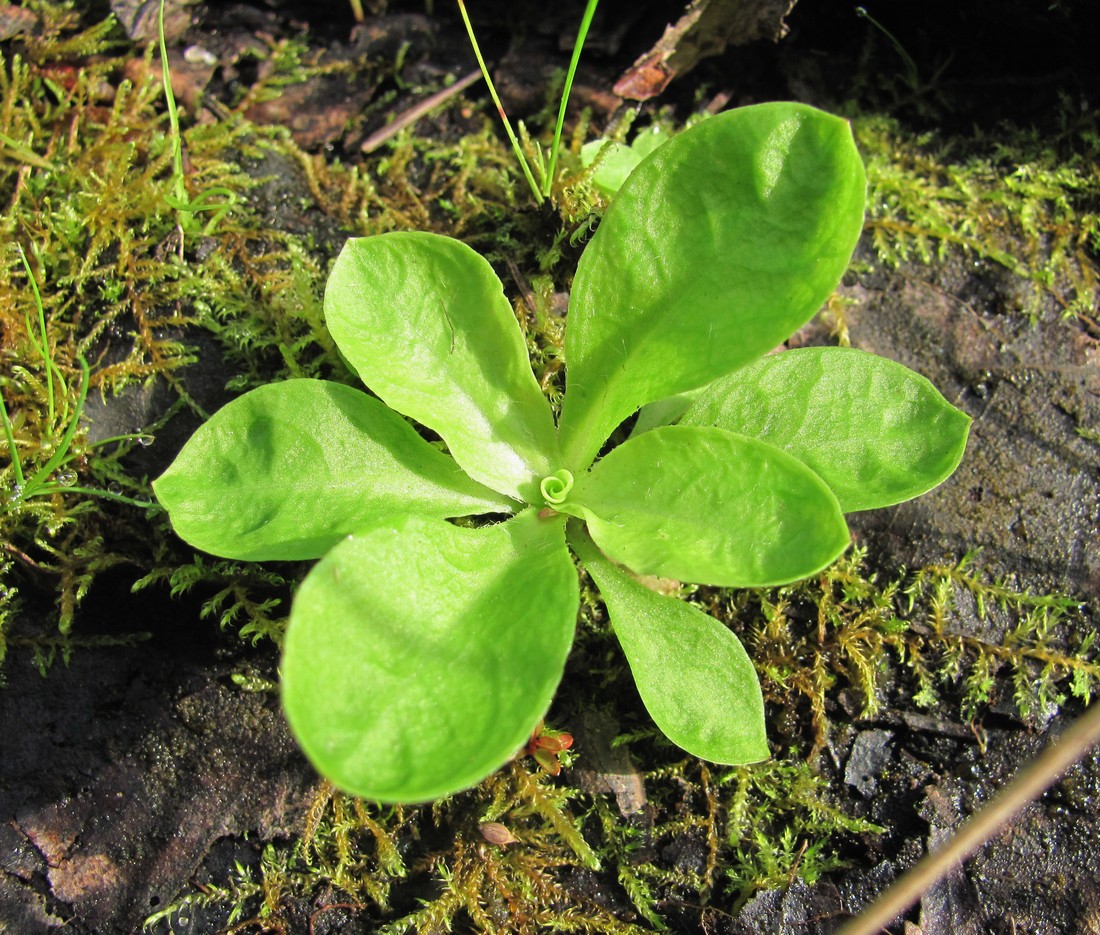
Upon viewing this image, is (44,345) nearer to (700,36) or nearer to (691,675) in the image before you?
(691,675)

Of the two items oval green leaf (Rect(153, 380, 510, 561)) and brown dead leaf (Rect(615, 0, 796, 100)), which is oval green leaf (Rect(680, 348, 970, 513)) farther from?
brown dead leaf (Rect(615, 0, 796, 100))

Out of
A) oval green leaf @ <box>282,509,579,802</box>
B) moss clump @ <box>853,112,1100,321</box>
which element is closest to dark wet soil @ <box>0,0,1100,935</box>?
moss clump @ <box>853,112,1100,321</box>

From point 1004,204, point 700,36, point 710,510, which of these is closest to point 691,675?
point 710,510

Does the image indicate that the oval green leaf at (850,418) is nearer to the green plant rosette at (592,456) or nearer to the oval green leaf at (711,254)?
the green plant rosette at (592,456)

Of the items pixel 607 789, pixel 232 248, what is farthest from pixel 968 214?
pixel 232 248

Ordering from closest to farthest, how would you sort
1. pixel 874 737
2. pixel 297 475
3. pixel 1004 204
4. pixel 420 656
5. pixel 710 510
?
pixel 420 656
pixel 710 510
pixel 297 475
pixel 874 737
pixel 1004 204

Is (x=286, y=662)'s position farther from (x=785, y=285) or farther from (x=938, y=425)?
(x=938, y=425)

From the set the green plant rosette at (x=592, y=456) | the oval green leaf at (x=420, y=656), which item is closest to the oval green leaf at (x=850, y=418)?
the green plant rosette at (x=592, y=456)
